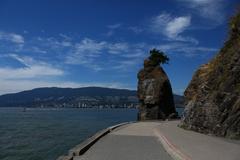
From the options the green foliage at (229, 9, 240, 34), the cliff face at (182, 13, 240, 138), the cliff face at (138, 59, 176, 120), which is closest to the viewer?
the cliff face at (182, 13, 240, 138)

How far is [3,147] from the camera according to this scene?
111 feet

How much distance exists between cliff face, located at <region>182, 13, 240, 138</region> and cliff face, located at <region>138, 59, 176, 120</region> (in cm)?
3213

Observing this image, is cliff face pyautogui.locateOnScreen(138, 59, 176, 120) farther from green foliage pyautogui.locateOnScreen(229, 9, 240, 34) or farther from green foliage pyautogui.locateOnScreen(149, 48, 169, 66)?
green foliage pyautogui.locateOnScreen(229, 9, 240, 34)

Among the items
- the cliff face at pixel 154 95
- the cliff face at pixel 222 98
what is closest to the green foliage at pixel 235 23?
the cliff face at pixel 222 98

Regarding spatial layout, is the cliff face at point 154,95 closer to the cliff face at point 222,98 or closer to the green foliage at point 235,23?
the cliff face at point 222,98

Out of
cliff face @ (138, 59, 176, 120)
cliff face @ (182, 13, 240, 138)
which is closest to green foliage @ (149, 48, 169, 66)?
cliff face @ (138, 59, 176, 120)

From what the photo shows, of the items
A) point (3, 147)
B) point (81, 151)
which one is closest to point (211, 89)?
point (81, 151)

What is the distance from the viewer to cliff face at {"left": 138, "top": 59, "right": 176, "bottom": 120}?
6225 centimetres

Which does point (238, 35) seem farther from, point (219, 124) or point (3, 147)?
point (3, 147)

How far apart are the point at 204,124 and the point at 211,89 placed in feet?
8.19

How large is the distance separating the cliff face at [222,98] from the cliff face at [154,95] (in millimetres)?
32127

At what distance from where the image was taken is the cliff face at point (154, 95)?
62.2m

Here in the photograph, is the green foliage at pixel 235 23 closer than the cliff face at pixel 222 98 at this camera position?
No

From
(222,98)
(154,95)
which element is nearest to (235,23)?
(222,98)
